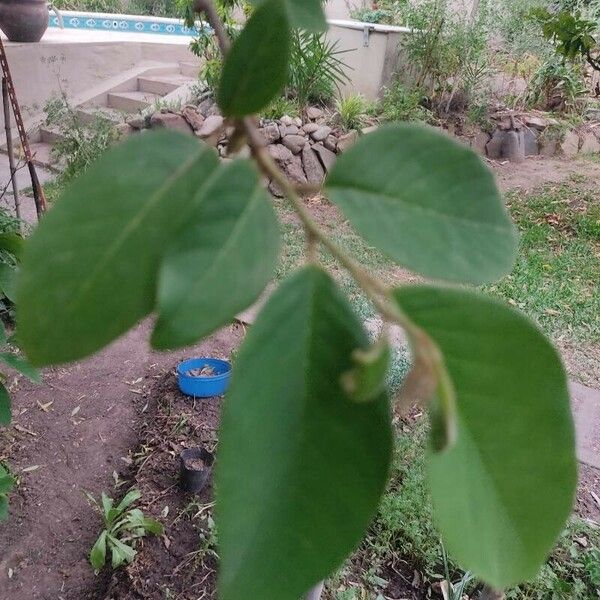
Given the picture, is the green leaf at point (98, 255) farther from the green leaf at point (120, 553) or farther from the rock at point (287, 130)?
the rock at point (287, 130)

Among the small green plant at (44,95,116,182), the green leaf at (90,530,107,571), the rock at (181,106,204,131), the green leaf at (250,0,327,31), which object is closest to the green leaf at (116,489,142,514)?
the green leaf at (90,530,107,571)

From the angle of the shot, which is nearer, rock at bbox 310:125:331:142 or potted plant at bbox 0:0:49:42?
rock at bbox 310:125:331:142

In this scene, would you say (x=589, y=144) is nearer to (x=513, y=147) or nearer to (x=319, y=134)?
(x=513, y=147)

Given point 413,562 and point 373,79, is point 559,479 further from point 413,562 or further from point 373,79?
point 373,79

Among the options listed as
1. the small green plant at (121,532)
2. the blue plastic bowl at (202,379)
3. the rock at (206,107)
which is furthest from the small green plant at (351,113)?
the small green plant at (121,532)

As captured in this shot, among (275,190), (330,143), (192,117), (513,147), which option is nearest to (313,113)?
(330,143)

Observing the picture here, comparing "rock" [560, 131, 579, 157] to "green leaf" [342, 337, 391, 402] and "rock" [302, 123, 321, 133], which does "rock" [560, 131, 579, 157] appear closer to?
"rock" [302, 123, 321, 133]

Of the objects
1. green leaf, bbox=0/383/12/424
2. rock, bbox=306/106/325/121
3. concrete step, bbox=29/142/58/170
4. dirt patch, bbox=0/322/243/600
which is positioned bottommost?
concrete step, bbox=29/142/58/170
